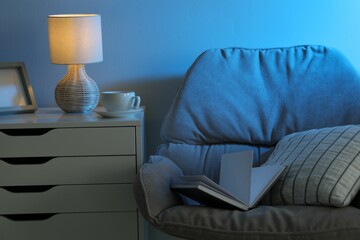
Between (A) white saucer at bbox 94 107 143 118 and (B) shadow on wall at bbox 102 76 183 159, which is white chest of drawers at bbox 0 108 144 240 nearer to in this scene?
(A) white saucer at bbox 94 107 143 118

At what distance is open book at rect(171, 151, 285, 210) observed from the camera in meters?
1.70

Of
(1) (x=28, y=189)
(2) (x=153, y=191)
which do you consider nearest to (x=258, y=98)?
(2) (x=153, y=191)

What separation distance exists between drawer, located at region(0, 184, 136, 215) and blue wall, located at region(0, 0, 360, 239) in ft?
1.76

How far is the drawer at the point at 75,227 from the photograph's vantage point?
6.75 feet

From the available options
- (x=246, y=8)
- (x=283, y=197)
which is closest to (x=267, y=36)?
(x=246, y=8)

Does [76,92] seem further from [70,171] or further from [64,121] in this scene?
[70,171]

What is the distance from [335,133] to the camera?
1.85m

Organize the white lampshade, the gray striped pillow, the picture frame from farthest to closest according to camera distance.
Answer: the picture frame < the white lampshade < the gray striped pillow

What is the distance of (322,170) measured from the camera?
174 cm

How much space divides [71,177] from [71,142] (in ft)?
0.38

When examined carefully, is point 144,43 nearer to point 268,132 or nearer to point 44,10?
point 44,10

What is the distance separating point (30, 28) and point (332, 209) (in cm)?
138

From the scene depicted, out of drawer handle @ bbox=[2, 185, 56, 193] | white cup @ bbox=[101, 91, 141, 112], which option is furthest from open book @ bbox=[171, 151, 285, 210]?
drawer handle @ bbox=[2, 185, 56, 193]

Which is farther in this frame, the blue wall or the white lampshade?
the blue wall
